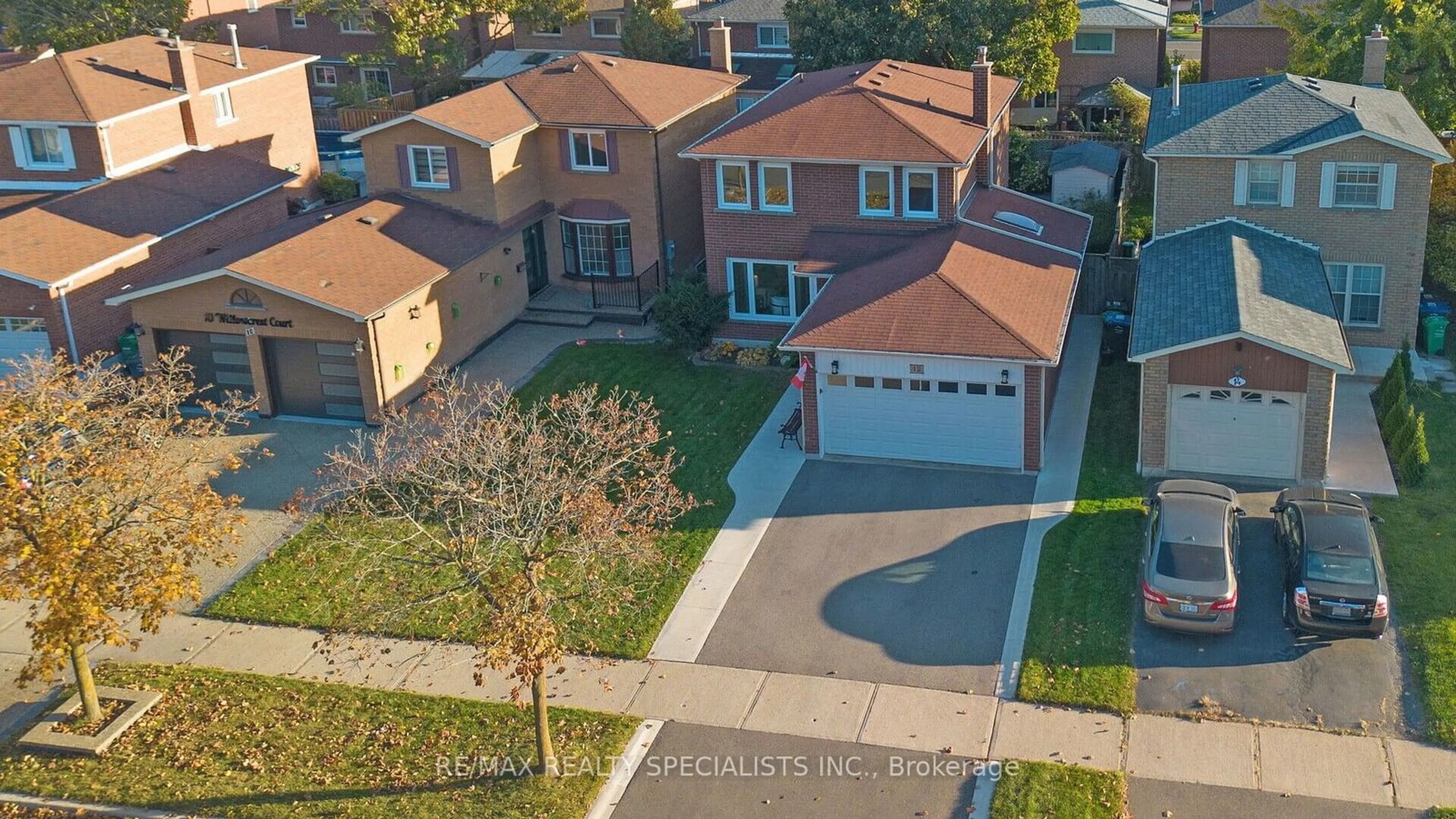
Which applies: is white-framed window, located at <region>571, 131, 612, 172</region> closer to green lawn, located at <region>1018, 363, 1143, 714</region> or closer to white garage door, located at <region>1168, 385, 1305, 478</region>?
green lawn, located at <region>1018, 363, 1143, 714</region>

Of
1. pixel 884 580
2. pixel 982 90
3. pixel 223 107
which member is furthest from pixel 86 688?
pixel 223 107

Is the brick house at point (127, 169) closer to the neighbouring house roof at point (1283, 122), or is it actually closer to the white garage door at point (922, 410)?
the white garage door at point (922, 410)

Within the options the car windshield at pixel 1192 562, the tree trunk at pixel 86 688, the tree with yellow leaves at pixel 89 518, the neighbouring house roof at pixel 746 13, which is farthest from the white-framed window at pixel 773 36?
the tree trunk at pixel 86 688

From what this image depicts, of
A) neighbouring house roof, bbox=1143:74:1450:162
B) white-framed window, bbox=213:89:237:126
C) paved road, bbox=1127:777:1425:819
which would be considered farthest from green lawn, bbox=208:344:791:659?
white-framed window, bbox=213:89:237:126

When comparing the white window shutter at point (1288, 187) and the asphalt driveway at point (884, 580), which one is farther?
the white window shutter at point (1288, 187)

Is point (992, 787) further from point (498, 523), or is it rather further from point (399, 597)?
point (399, 597)

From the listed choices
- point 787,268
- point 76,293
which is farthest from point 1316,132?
point 76,293

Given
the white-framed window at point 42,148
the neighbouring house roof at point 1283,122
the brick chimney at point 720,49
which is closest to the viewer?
the neighbouring house roof at point 1283,122

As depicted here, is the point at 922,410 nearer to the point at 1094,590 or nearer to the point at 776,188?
the point at 1094,590
